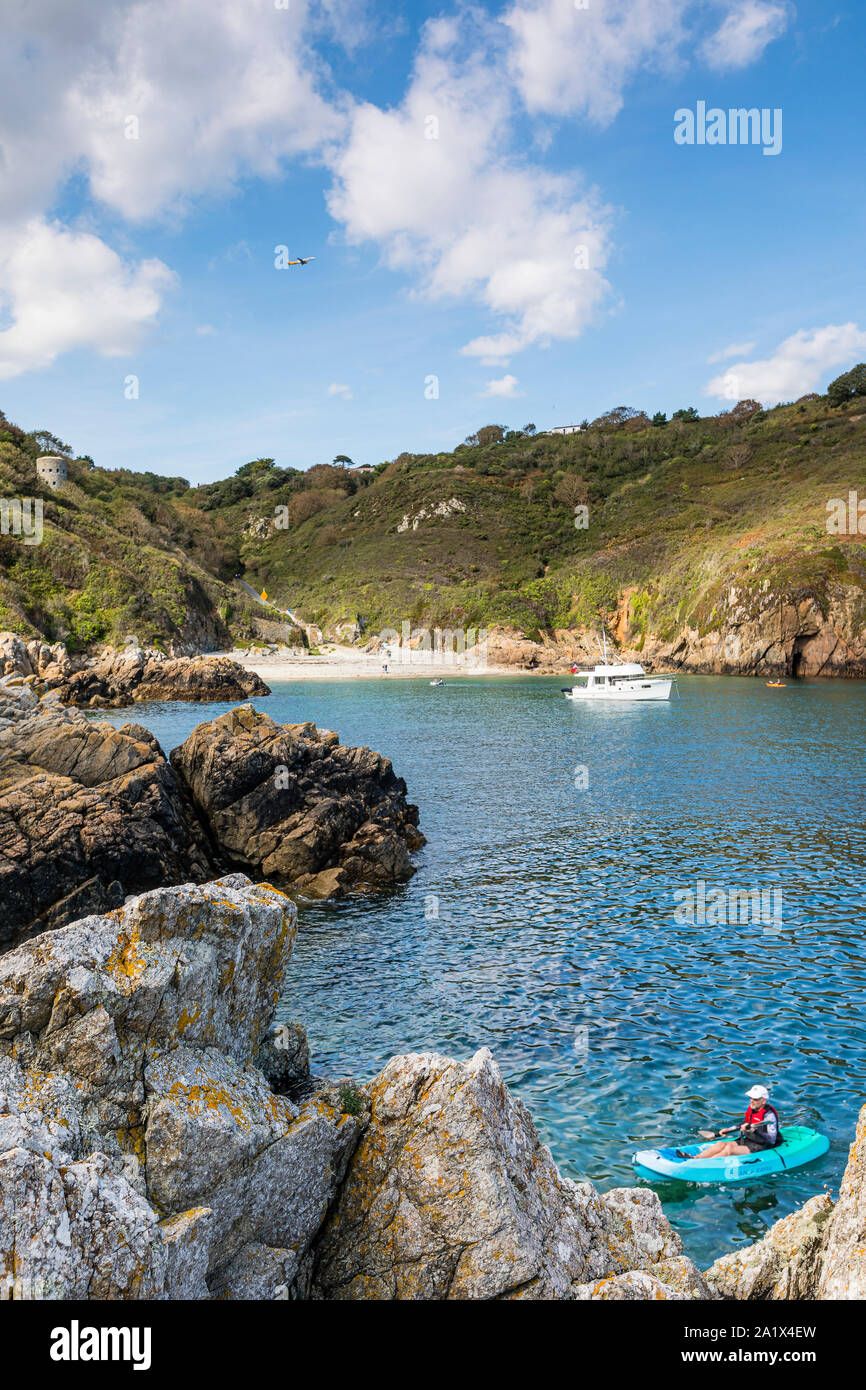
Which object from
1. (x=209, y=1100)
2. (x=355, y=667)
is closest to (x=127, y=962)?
(x=209, y=1100)

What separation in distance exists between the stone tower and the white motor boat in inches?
3105

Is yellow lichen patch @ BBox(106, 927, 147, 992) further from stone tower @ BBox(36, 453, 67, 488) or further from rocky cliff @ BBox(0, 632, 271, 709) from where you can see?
stone tower @ BBox(36, 453, 67, 488)

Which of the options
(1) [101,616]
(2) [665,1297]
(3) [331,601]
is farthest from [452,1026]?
(3) [331,601]

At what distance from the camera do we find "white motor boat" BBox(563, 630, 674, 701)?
77.2 m

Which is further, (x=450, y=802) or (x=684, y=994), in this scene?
(x=450, y=802)

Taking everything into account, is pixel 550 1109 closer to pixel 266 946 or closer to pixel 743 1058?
pixel 743 1058

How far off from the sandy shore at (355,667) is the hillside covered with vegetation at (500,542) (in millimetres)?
7210

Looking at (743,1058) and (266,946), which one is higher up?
(266,946)

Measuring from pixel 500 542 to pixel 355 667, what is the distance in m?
51.6

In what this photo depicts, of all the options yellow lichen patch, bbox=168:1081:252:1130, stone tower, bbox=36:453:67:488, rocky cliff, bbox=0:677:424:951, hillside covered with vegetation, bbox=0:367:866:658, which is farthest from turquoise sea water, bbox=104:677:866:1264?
stone tower, bbox=36:453:67:488

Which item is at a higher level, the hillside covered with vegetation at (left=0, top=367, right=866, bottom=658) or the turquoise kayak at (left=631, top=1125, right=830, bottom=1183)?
the hillside covered with vegetation at (left=0, top=367, right=866, bottom=658)

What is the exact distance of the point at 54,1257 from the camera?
16.3 feet

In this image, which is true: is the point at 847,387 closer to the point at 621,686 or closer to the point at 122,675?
the point at 621,686

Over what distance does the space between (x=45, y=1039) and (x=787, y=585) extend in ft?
334
